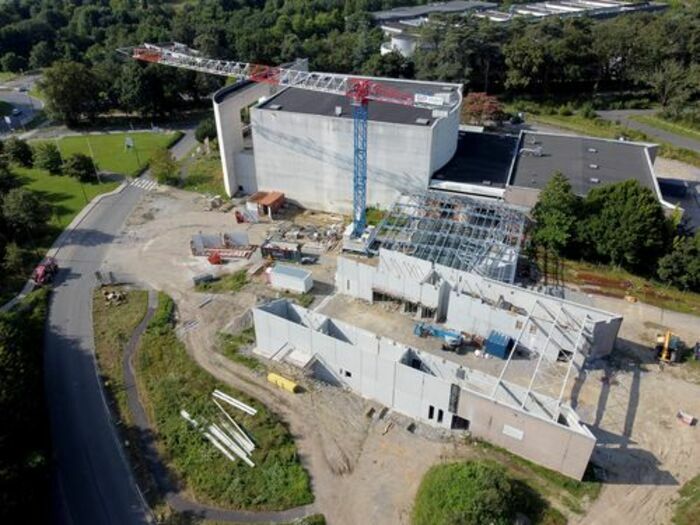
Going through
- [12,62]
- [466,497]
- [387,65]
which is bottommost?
[466,497]

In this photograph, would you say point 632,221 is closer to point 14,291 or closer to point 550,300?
point 550,300

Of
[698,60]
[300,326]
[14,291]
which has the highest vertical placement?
[698,60]

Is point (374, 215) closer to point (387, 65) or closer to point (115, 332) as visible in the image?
point (115, 332)

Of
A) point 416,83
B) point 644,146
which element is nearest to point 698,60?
point 644,146

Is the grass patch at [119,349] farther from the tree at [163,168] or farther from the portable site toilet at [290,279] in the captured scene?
the tree at [163,168]

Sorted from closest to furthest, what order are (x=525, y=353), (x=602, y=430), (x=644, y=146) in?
(x=602, y=430)
(x=525, y=353)
(x=644, y=146)

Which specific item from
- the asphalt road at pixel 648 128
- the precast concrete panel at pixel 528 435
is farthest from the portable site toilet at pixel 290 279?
the asphalt road at pixel 648 128

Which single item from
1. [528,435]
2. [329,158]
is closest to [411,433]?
[528,435]
